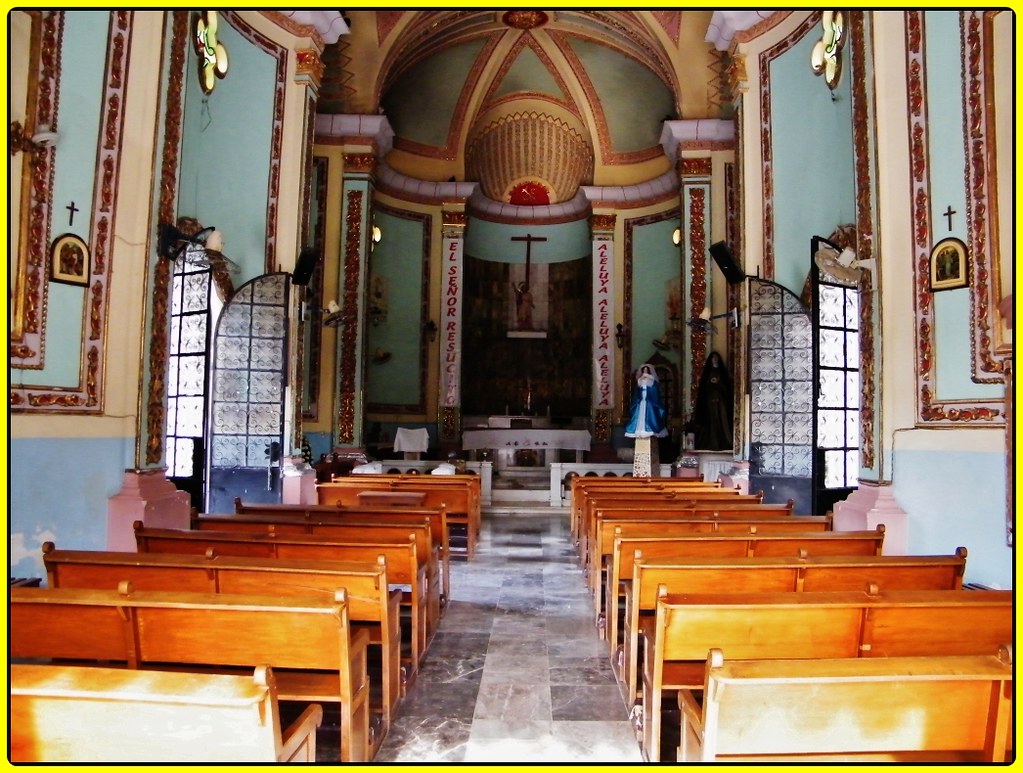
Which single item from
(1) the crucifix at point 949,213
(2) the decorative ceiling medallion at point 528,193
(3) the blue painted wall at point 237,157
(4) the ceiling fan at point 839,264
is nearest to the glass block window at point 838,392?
(4) the ceiling fan at point 839,264

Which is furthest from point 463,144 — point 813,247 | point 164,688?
point 164,688

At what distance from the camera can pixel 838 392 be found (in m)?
8.59

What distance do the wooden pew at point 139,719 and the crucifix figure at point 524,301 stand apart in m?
15.7

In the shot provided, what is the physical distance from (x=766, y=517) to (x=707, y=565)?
98.1 inches

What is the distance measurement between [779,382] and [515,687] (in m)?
6.41

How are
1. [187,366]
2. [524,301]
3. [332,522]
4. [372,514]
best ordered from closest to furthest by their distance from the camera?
1. [332,522]
2. [372,514]
3. [187,366]
4. [524,301]

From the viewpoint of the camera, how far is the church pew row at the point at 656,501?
6473 millimetres

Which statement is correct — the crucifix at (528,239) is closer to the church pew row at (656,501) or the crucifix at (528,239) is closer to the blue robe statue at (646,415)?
the blue robe statue at (646,415)

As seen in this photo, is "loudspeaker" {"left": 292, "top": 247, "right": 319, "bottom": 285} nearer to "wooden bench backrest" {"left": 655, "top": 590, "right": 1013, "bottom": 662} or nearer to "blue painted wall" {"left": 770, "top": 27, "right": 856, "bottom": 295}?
"blue painted wall" {"left": 770, "top": 27, "right": 856, "bottom": 295}

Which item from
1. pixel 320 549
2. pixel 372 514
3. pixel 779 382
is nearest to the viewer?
pixel 320 549

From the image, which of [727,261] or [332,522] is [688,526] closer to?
[332,522]

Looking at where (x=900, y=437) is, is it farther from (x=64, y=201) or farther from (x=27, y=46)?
(x=27, y=46)

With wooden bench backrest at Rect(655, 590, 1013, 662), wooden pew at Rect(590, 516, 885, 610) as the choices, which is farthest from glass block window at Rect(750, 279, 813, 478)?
wooden bench backrest at Rect(655, 590, 1013, 662)

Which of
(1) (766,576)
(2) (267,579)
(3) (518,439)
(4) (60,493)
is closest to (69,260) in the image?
(4) (60,493)
